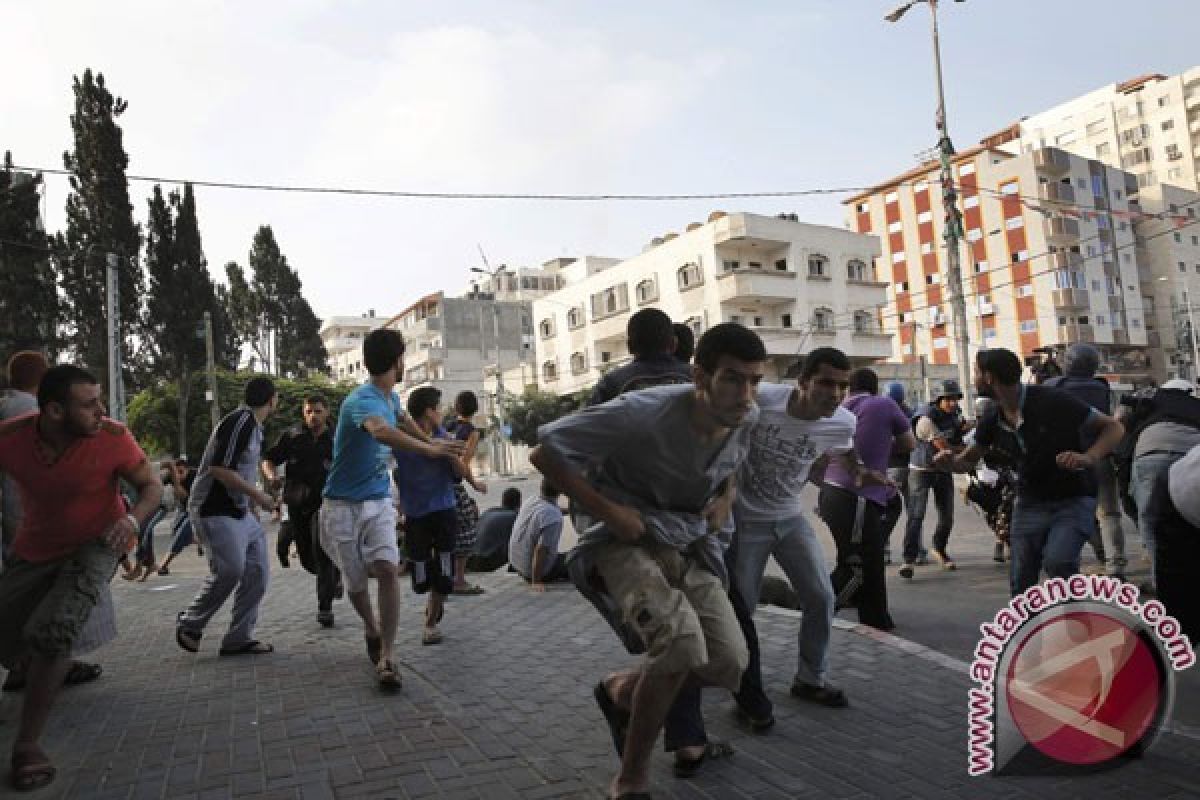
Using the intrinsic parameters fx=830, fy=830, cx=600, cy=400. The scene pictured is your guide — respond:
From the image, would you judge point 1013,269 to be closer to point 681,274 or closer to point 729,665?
point 681,274

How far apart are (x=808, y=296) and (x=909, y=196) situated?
26.6 metres

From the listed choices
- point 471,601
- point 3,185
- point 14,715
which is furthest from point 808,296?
point 14,715

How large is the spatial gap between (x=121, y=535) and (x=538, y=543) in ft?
14.6

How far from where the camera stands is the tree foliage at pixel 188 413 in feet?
132

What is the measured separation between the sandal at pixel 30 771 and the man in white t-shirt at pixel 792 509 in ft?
9.99

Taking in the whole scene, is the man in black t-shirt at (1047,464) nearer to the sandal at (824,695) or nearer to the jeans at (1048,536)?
the jeans at (1048,536)

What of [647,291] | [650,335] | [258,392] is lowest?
[650,335]

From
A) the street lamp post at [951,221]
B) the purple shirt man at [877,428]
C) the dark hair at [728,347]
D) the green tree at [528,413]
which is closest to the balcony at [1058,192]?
the green tree at [528,413]

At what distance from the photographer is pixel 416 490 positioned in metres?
5.71

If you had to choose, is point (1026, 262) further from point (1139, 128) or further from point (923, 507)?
point (923, 507)

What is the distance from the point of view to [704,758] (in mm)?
3260

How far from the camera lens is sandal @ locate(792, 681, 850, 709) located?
12.7ft

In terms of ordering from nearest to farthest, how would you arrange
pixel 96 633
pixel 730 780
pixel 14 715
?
1. pixel 730 780
2. pixel 96 633
3. pixel 14 715

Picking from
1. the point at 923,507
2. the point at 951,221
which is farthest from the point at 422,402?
the point at 951,221
